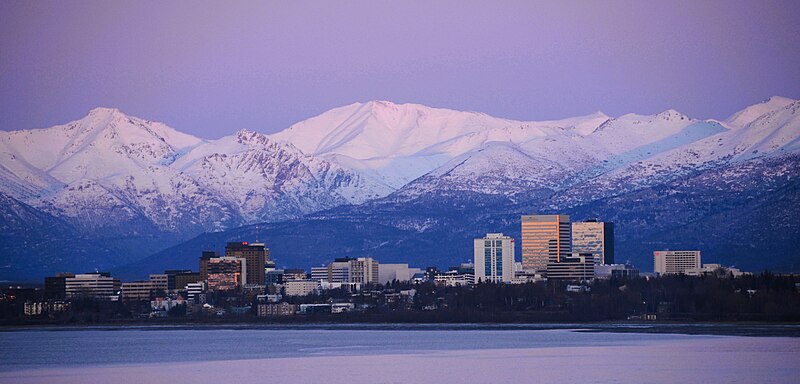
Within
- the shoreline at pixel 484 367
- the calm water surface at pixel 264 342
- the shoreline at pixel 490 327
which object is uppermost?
the shoreline at pixel 490 327

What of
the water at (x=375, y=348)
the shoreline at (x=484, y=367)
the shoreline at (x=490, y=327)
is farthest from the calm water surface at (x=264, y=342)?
the shoreline at (x=484, y=367)

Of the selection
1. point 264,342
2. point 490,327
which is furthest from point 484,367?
point 490,327

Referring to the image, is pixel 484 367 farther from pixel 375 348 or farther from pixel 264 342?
pixel 264 342

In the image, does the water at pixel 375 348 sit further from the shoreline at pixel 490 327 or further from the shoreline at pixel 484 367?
the shoreline at pixel 490 327

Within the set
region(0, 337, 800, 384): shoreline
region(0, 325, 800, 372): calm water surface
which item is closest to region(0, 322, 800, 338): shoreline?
region(0, 325, 800, 372): calm water surface

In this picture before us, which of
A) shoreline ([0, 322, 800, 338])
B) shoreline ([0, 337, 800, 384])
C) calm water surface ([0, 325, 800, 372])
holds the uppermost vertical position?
shoreline ([0, 322, 800, 338])

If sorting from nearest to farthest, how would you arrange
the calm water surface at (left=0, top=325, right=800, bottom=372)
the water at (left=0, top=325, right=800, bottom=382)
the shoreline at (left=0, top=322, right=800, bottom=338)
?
the water at (left=0, top=325, right=800, bottom=382) < the calm water surface at (left=0, top=325, right=800, bottom=372) < the shoreline at (left=0, top=322, right=800, bottom=338)

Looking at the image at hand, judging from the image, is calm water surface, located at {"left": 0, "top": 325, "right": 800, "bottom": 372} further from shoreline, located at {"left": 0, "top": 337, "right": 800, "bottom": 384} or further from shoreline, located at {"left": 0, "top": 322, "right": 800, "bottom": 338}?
shoreline, located at {"left": 0, "top": 337, "right": 800, "bottom": 384}

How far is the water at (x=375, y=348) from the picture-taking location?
107 m

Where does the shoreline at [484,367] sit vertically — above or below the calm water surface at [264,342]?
below

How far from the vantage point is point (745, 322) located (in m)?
156

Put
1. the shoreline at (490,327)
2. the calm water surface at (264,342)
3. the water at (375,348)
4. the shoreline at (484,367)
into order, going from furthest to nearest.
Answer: the shoreline at (490,327)
the calm water surface at (264,342)
the water at (375,348)
the shoreline at (484,367)

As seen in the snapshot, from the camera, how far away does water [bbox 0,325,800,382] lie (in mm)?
106650

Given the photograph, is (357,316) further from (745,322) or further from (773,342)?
(773,342)
